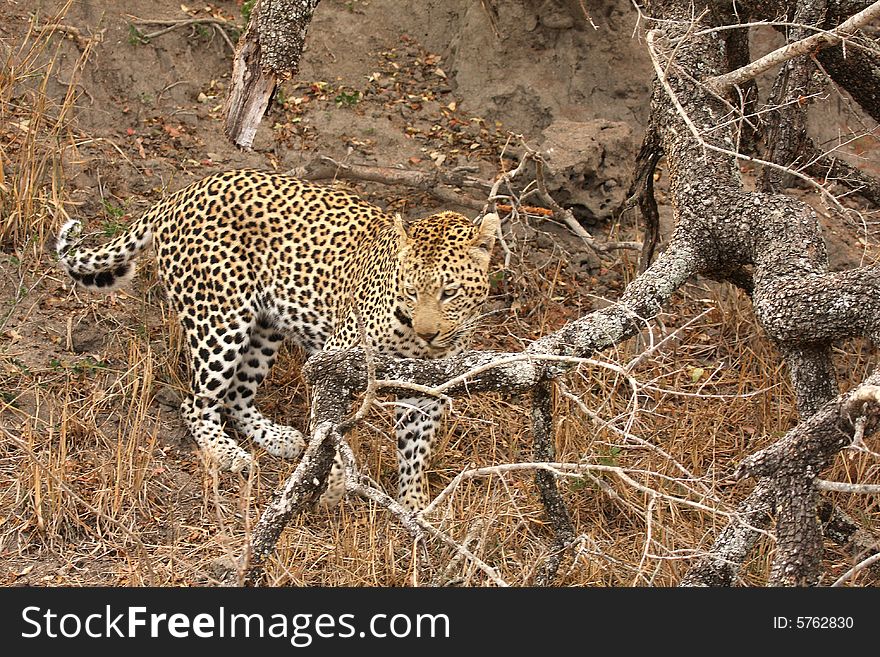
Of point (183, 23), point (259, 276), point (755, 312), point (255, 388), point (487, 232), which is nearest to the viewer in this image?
point (755, 312)

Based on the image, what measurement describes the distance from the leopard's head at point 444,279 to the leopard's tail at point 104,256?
5.81ft

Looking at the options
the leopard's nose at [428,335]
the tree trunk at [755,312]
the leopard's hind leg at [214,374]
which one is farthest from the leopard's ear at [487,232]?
the leopard's hind leg at [214,374]

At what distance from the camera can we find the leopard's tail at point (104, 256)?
7.08m

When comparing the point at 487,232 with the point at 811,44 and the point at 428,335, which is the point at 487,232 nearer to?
the point at 428,335

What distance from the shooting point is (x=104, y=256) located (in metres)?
7.09

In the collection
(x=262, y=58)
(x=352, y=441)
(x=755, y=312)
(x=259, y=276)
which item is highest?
(x=262, y=58)

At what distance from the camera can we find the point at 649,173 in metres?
→ 7.01

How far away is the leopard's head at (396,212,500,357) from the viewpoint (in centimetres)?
627

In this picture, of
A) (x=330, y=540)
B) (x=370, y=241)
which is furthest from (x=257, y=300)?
(x=330, y=540)

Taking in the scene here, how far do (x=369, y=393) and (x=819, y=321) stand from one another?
196 centimetres

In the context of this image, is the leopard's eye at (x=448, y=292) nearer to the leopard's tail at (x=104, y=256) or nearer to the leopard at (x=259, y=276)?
the leopard at (x=259, y=276)

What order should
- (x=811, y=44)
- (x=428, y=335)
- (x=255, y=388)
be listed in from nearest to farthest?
(x=811, y=44) < (x=428, y=335) < (x=255, y=388)

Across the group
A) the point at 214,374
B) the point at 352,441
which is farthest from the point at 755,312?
the point at 214,374

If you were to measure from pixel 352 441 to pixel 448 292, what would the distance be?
1.11 meters
